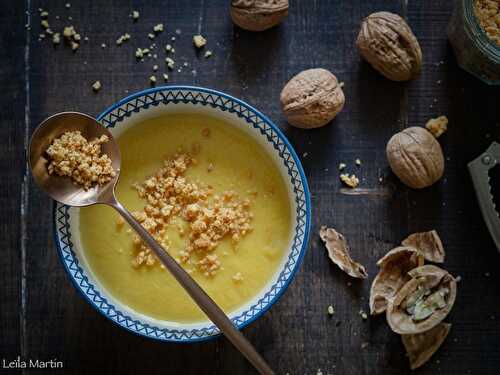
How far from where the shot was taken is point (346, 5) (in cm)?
158

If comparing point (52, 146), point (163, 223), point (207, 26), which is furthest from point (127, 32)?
point (163, 223)

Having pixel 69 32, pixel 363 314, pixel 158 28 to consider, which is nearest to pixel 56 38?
pixel 69 32

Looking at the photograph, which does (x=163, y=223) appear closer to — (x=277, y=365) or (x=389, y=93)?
(x=277, y=365)

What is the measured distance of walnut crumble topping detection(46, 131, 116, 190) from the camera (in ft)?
4.38

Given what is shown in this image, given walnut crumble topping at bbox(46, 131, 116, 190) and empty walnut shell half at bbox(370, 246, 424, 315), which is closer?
walnut crumble topping at bbox(46, 131, 116, 190)

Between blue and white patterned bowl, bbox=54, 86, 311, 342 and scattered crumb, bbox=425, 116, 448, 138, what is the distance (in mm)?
409

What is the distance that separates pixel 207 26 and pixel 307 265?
70 centimetres

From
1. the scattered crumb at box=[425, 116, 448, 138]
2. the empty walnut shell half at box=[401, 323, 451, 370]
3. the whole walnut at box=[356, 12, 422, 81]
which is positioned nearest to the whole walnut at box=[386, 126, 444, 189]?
the scattered crumb at box=[425, 116, 448, 138]

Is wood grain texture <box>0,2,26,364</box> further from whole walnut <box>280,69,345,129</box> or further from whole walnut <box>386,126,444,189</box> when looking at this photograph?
whole walnut <box>386,126,444,189</box>

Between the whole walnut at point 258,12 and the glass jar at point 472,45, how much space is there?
44 cm

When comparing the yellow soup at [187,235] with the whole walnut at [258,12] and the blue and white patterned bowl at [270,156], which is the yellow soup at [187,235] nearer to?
the blue and white patterned bowl at [270,156]

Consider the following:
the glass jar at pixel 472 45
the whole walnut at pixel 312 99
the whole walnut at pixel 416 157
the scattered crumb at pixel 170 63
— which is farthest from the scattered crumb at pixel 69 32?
the glass jar at pixel 472 45

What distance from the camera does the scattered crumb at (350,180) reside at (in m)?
1.54

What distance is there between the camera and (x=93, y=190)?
1365mm
